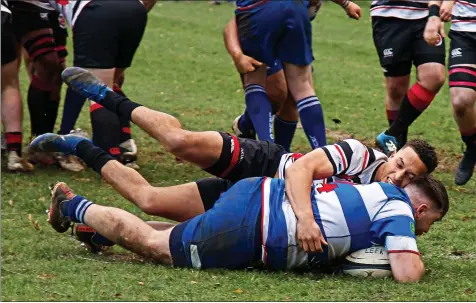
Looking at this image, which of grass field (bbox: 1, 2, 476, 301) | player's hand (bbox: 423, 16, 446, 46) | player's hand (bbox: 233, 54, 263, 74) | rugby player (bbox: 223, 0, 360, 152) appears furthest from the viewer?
rugby player (bbox: 223, 0, 360, 152)

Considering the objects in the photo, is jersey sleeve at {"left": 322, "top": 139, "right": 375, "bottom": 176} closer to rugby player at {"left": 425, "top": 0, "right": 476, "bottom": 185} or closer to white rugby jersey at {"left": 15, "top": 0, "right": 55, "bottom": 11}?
rugby player at {"left": 425, "top": 0, "right": 476, "bottom": 185}

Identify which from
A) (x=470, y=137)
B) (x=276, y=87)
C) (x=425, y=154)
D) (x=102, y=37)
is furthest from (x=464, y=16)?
(x=102, y=37)

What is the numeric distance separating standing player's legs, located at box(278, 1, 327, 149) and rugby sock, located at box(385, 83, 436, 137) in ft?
3.12

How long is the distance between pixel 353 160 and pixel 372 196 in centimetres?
28

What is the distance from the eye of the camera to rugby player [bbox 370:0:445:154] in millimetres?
7648

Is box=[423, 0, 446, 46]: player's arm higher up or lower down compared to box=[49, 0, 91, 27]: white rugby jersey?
higher up

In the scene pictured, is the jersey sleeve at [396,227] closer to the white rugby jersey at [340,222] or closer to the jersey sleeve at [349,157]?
the white rugby jersey at [340,222]

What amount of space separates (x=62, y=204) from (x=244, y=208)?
1.03m

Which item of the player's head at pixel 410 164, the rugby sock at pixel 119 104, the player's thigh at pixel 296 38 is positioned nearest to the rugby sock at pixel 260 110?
the player's thigh at pixel 296 38

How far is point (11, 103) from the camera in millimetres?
7699

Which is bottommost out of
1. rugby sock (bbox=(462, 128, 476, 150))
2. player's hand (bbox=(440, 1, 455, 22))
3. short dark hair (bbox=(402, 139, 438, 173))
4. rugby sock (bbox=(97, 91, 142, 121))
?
rugby sock (bbox=(462, 128, 476, 150))

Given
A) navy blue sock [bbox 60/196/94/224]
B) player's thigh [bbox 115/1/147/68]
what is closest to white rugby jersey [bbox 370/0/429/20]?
player's thigh [bbox 115/1/147/68]

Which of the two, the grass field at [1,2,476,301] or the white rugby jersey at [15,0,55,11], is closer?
the grass field at [1,2,476,301]

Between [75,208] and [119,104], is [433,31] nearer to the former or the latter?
[119,104]
